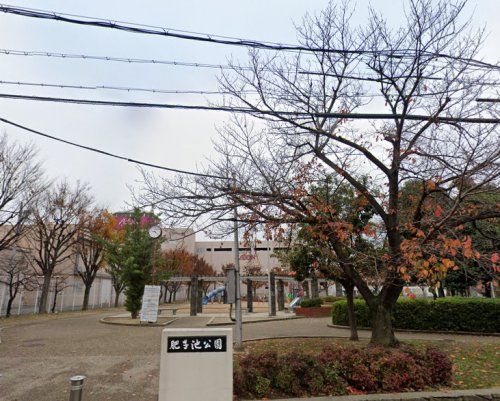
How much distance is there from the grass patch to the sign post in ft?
7.31

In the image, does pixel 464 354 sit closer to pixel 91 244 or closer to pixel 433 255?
pixel 433 255

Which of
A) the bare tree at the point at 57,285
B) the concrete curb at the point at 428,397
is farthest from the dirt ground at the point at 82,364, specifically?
the bare tree at the point at 57,285

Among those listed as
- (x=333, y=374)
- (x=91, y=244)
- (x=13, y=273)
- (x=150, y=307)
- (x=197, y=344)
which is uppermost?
(x=91, y=244)

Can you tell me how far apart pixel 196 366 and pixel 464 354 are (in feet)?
24.6

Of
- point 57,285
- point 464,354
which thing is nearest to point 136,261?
point 57,285

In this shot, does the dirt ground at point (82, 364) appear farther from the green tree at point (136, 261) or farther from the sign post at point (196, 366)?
the green tree at point (136, 261)

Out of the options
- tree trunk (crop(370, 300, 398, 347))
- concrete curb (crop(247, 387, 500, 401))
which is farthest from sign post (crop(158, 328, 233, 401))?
tree trunk (crop(370, 300, 398, 347))

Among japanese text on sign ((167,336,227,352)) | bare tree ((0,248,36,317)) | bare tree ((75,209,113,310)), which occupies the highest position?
bare tree ((75,209,113,310))

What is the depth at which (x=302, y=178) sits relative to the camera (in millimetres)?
10328

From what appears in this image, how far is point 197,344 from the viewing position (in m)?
5.25

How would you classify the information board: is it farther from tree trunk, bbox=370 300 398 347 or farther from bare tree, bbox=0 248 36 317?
tree trunk, bbox=370 300 398 347

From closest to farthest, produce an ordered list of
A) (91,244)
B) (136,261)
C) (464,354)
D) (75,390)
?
(75,390) → (464,354) → (136,261) → (91,244)

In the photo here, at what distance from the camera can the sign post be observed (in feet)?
16.7

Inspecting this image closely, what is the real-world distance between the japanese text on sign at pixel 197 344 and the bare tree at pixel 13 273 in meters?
22.7
